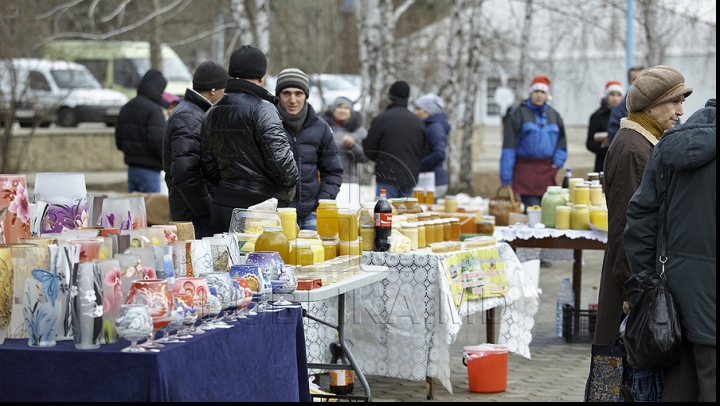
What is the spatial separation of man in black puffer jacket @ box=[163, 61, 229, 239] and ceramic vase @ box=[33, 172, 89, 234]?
214cm

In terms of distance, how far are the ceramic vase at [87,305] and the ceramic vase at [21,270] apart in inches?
7.1

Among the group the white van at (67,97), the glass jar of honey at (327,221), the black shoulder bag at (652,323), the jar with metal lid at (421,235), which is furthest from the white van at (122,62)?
the black shoulder bag at (652,323)

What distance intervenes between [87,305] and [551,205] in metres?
5.11

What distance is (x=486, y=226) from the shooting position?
7316 millimetres

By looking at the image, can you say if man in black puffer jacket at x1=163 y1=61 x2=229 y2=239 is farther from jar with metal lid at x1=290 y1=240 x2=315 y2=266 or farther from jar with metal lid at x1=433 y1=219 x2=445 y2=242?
jar with metal lid at x1=290 y1=240 x2=315 y2=266

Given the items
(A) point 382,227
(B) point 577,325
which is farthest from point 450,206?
(A) point 382,227

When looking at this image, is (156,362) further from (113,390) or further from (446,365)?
(446,365)

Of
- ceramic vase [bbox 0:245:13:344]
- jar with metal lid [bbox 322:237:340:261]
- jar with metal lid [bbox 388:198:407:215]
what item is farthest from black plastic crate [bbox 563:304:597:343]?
ceramic vase [bbox 0:245:13:344]

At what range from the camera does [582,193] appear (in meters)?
Result: 7.42

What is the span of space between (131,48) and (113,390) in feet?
70.6

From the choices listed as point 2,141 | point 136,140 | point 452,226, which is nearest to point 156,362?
point 452,226

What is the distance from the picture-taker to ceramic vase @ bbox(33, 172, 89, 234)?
154 inches

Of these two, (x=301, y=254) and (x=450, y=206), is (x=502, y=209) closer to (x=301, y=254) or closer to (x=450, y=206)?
(x=450, y=206)

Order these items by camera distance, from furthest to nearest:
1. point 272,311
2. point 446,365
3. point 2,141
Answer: point 2,141 < point 446,365 < point 272,311
